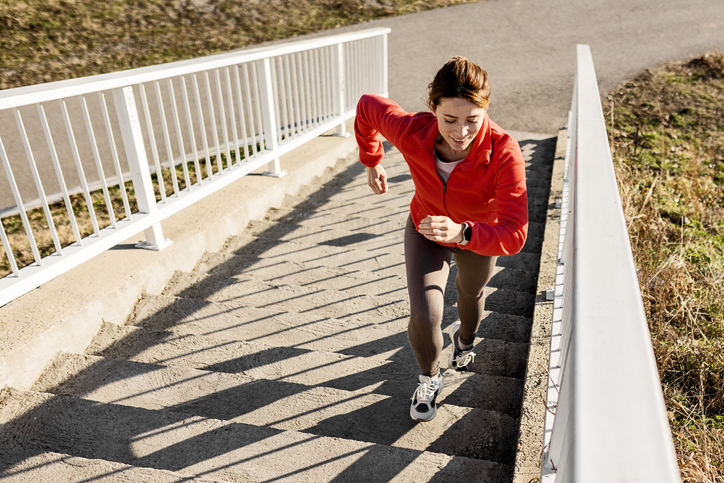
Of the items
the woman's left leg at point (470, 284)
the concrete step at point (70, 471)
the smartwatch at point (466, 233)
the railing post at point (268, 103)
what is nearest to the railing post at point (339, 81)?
the railing post at point (268, 103)

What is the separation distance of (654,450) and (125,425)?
2.38 m

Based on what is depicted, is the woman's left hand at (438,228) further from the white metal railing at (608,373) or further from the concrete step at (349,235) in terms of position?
the concrete step at (349,235)

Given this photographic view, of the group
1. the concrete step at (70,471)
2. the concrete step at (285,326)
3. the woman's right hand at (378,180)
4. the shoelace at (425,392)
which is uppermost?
the woman's right hand at (378,180)

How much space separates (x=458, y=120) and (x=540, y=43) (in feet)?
40.3

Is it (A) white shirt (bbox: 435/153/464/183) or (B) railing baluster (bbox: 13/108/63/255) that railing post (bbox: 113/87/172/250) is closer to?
(B) railing baluster (bbox: 13/108/63/255)

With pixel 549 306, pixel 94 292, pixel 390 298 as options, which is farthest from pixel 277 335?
pixel 549 306

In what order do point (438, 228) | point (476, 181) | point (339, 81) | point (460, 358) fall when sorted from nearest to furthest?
point (438, 228) → point (476, 181) → point (460, 358) → point (339, 81)

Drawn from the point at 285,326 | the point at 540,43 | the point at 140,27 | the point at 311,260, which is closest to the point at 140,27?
the point at 140,27

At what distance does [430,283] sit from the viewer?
8.20 ft

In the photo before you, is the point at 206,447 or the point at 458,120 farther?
the point at 206,447

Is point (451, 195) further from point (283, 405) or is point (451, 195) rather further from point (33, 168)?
point (33, 168)

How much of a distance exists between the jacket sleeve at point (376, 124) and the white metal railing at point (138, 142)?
1459mm

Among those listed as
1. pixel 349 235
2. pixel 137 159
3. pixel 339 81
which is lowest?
pixel 349 235

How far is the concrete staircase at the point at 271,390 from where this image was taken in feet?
7.42
